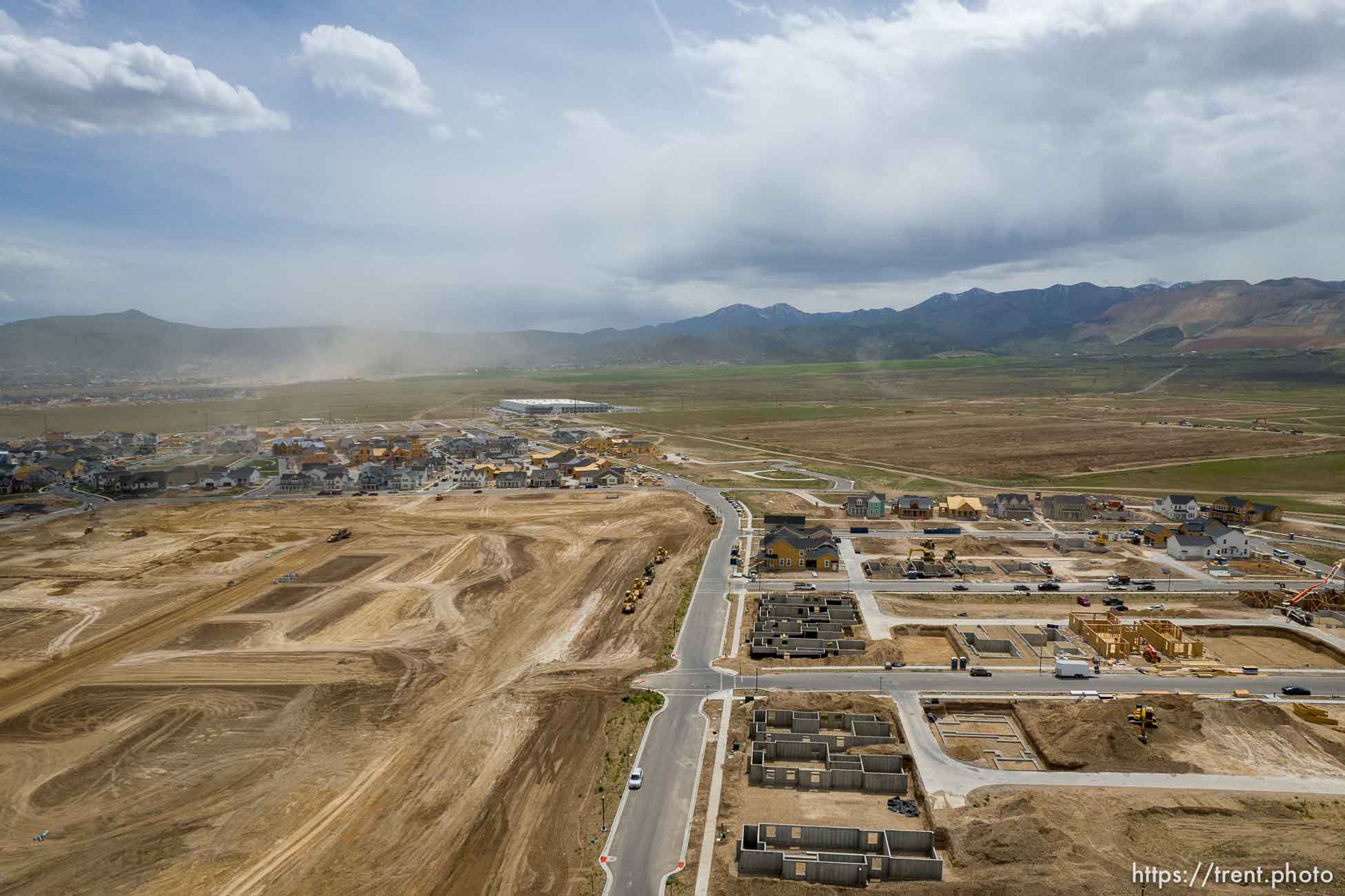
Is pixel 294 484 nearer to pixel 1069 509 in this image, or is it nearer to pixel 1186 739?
pixel 1069 509

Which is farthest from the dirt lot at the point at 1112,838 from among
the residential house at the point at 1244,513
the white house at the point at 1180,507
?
the residential house at the point at 1244,513

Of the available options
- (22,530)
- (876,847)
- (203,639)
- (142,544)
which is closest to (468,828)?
(876,847)

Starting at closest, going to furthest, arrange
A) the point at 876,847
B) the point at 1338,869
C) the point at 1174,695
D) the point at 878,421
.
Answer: the point at 1338,869 → the point at 876,847 → the point at 1174,695 → the point at 878,421

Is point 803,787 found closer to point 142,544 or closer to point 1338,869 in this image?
point 1338,869

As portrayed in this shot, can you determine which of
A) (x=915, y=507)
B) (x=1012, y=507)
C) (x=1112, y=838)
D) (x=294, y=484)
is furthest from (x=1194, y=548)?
(x=294, y=484)

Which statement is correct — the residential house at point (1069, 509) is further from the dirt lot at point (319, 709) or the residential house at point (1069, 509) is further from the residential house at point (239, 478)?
the residential house at point (239, 478)

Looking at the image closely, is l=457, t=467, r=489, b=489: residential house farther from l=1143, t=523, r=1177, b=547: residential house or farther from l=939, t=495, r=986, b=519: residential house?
l=1143, t=523, r=1177, b=547: residential house
